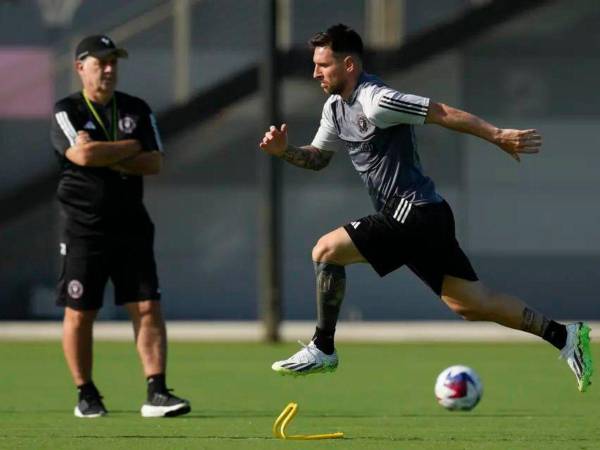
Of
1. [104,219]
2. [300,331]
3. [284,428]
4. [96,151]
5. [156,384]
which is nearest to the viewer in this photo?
[284,428]

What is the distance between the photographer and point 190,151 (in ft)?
63.9

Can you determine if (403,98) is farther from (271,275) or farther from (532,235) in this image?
(532,235)

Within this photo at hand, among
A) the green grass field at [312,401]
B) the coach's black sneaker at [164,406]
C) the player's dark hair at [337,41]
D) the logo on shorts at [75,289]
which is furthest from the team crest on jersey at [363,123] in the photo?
the logo on shorts at [75,289]

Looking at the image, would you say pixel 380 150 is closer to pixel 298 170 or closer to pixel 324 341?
pixel 324 341

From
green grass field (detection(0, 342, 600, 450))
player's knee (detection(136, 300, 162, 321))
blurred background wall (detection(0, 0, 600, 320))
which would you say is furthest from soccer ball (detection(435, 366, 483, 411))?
blurred background wall (detection(0, 0, 600, 320))

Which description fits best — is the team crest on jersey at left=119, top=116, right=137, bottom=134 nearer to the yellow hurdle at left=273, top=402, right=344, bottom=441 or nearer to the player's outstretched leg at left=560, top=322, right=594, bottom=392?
the yellow hurdle at left=273, top=402, right=344, bottom=441

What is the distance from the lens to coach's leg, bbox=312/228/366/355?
344 inches

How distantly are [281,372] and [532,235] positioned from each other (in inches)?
440

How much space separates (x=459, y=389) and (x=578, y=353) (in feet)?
3.55

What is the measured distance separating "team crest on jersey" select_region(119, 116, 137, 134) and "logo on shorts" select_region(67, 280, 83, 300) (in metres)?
0.95

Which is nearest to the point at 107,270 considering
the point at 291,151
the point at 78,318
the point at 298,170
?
the point at 78,318

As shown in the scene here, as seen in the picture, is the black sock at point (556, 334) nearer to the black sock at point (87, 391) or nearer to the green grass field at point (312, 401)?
the green grass field at point (312, 401)

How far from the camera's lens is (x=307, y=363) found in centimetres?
870

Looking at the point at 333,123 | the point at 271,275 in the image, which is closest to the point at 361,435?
the point at 333,123
